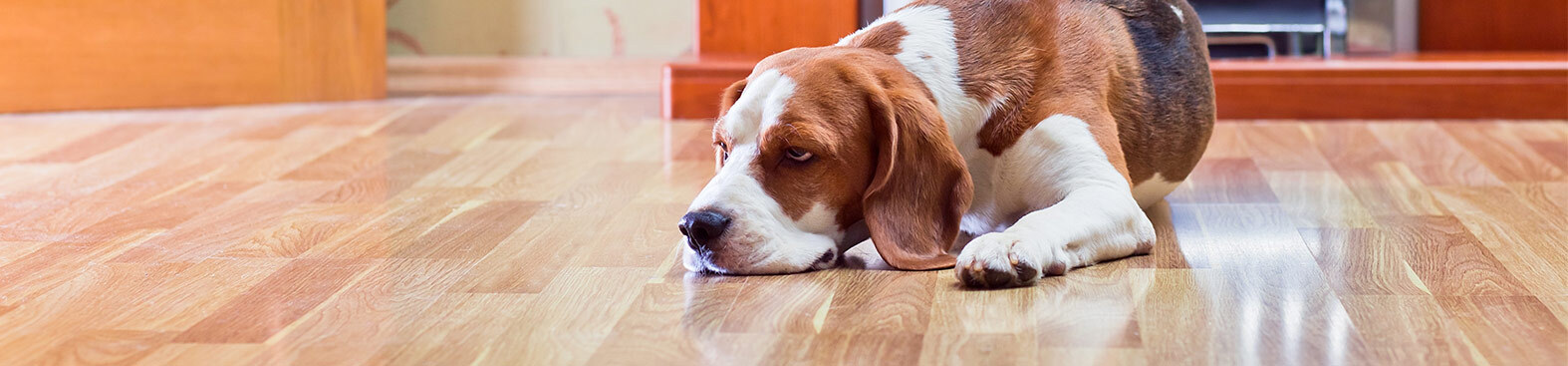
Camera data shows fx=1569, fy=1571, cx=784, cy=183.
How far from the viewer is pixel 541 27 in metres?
4.25

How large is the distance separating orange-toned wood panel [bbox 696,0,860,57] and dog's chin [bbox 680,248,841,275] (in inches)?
87.0

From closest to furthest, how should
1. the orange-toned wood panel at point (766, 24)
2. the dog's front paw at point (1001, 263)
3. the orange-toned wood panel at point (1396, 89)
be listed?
the dog's front paw at point (1001, 263), the orange-toned wood panel at point (1396, 89), the orange-toned wood panel at point (766, 24)

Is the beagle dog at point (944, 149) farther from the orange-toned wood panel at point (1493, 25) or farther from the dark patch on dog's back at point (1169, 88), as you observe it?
the orange-toned wood panel at point (1493, 25)

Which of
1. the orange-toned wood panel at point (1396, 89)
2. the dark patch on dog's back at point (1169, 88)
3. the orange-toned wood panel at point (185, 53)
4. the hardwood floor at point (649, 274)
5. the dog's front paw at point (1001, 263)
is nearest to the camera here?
the hardwood floor at point (649, 274)

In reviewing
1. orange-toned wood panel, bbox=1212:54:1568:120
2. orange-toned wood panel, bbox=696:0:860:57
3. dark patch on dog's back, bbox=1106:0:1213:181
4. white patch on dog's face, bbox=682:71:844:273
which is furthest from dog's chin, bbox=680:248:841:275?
orange-toned wood panel, bbox=696:0:860:57

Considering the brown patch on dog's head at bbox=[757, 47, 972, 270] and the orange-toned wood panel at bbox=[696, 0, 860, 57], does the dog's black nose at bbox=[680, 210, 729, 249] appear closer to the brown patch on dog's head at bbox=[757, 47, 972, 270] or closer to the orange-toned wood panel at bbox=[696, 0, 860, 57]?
the brown patch on dog's head at bbox=[757, 47, 972, 270]

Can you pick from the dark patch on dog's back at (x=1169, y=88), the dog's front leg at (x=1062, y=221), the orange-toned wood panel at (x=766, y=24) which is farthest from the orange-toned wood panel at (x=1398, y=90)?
the dog's front leg at (x=1062, y=221)

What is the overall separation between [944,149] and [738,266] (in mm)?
241

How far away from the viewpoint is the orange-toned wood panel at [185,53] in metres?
3.58

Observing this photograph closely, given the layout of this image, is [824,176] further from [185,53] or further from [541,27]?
[541,27]

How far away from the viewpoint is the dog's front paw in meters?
1.50

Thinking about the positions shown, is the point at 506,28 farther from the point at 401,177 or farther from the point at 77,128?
the point at 401,177

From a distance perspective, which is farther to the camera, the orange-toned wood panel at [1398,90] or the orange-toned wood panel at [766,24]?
the orange-toned wood panel at [766,24]

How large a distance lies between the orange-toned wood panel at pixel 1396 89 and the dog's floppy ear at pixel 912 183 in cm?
192
